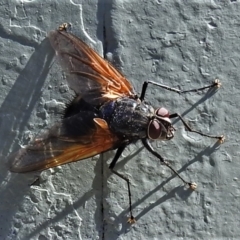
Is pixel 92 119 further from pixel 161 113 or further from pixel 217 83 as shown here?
pixel 217 83

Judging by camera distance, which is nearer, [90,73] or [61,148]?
[61,148]

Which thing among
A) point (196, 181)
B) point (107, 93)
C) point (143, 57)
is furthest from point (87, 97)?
point (196, 181)

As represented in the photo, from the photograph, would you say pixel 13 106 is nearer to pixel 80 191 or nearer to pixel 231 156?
pixel 80 191

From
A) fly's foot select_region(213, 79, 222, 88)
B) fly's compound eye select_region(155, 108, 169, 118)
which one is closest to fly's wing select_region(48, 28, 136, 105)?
fly's compound eye select_region(155, 108, 169, 118)

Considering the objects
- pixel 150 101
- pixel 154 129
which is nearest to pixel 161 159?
pixel 154 129

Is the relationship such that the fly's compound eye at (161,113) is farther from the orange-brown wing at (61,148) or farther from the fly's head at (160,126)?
the orange-brown wing at (61,148)

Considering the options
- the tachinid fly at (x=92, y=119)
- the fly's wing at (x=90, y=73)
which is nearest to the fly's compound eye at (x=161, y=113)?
the tachinid fly at (x=92, y=119)

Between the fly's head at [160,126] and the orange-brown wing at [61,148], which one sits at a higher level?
the fly's head at [160,126]
